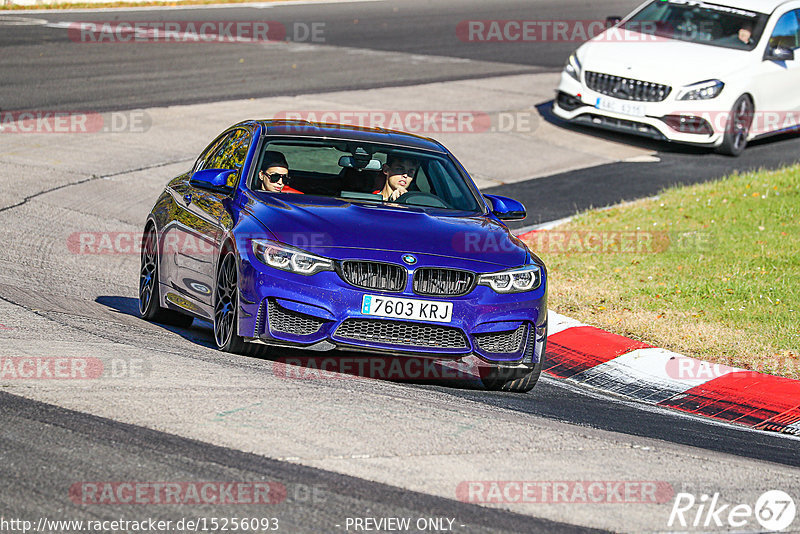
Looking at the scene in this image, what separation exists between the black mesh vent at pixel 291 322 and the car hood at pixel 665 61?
11.6 metres

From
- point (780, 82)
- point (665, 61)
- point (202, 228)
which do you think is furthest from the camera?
point (780, 82)

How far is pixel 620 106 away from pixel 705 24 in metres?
2.18

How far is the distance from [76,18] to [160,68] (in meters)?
6.48

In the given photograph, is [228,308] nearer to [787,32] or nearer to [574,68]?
[574,68]

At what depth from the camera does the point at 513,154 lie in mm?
17828

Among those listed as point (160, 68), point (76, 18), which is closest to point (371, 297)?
point (160, 68)

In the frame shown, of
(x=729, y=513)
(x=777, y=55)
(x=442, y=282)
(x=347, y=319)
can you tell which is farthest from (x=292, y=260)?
(x=777, y=55)

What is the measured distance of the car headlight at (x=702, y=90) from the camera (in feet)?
57.8

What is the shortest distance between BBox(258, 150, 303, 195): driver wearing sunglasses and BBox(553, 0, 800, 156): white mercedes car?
10.2 m

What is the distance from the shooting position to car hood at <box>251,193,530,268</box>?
290 inches

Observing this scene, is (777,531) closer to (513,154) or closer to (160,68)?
(513,154)

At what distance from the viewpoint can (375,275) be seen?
727 cm

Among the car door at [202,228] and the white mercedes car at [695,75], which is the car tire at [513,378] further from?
the white mercedes car at [695,75]

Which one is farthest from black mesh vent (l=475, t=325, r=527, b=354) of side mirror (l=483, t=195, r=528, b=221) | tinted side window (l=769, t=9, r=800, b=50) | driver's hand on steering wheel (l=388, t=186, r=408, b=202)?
tinted side window (l=769, t=9, r=800, b=50)
